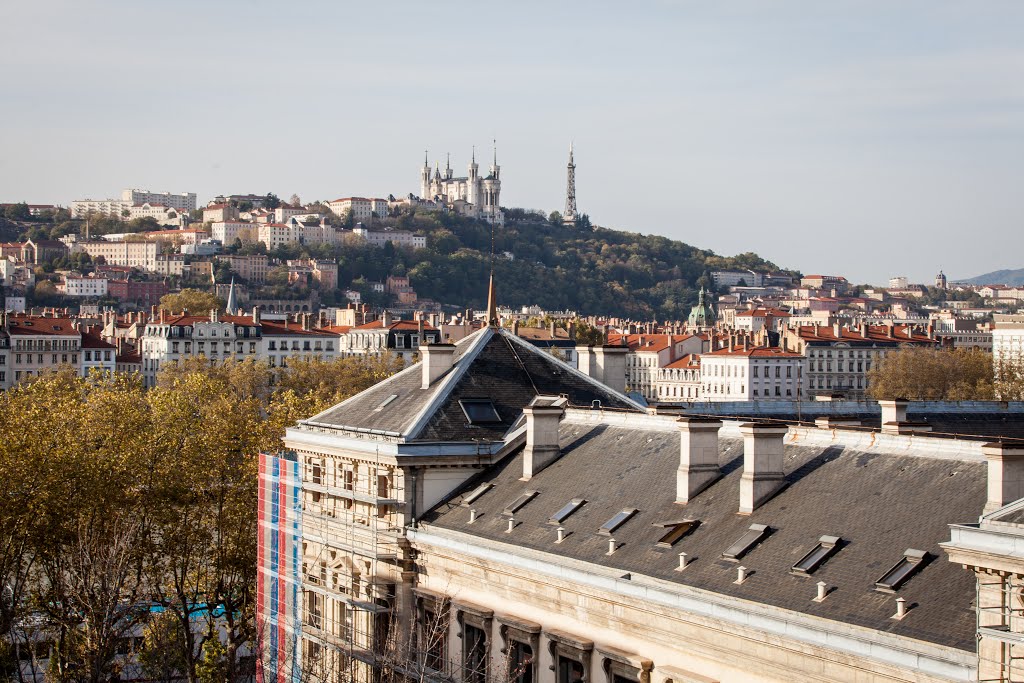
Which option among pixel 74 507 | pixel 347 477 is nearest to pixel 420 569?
pixel 347 477

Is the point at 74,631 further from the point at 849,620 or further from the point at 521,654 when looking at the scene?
the point at 849,620

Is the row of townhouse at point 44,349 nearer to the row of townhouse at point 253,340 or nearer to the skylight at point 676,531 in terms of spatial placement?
the row of townhouse at point 253,340

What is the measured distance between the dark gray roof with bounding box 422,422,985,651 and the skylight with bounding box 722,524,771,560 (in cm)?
16

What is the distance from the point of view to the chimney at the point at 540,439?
37312 mm

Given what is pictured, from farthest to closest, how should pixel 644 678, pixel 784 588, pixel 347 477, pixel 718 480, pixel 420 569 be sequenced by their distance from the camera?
pixel 347 477 < pixel 420 569 < pixel 718 480 < pixel 644 678 < pixel 784 588

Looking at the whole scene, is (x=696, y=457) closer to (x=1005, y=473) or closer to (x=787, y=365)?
(x=1005, y=473)

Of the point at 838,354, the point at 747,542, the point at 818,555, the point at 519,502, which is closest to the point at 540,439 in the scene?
the point at 519,502

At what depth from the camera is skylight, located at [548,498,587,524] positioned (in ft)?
110

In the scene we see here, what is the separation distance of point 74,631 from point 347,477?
9051 millimetres

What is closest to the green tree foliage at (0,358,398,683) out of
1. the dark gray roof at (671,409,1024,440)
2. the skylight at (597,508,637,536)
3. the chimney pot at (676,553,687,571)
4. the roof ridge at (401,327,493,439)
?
the roof ridge at (401,327,493,439)

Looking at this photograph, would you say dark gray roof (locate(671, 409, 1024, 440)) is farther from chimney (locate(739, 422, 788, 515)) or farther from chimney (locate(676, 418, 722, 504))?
chimney (locate(739, 422, 788, 515))

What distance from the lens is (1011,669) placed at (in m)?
20.5

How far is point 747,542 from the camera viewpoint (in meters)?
28.0

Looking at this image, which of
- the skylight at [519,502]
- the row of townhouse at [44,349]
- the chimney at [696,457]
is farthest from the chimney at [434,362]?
the row of townhouse at [44,349]
